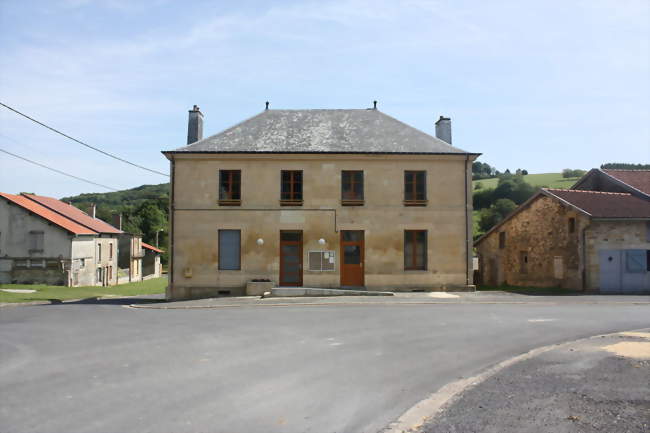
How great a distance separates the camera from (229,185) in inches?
933

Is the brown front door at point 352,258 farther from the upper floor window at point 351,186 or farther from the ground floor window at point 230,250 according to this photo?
the ground floor window at point 230,250

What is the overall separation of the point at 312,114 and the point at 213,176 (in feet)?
21.9

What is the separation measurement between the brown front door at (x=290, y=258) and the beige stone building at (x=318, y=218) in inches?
1.8

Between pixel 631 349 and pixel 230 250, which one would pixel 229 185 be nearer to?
pixel 230 250

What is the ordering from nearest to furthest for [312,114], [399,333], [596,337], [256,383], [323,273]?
[256,383] < [596,337] < [399,333] < [323,273] < [312,114]

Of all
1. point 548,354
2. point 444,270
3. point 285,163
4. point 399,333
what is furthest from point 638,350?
point 285,163

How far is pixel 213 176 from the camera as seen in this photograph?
23594 millimetres

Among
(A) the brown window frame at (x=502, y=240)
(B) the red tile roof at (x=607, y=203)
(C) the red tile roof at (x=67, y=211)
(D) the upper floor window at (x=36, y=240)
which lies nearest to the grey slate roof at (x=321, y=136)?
(B) the red tile roof at (x=607, y=203)

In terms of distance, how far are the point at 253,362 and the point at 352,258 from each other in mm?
14939

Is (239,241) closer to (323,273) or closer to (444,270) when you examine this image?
(323,273)

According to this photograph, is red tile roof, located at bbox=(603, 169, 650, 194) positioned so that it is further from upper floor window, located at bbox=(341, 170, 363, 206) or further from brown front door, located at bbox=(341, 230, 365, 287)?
brown front door, located at bbox=(341, 230, 365, 287)

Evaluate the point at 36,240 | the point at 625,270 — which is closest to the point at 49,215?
the point at 36,240

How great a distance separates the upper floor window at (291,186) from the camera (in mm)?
23688

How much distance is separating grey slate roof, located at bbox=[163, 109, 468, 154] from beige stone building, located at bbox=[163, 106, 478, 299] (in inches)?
6.0
